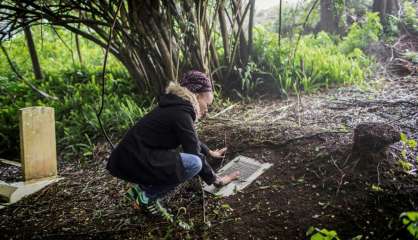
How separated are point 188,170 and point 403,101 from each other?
113 inches

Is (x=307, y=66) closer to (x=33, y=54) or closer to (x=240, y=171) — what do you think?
(x=240, y=171)

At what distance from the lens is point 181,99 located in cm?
280

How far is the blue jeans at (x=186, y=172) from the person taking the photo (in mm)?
2881

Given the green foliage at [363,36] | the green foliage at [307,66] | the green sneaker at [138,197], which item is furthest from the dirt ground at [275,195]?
the green foliage at [363,36]

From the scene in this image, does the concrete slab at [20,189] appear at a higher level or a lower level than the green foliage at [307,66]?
lower

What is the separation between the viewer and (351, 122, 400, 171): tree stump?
287cm

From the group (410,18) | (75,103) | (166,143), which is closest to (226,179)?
(166,143)

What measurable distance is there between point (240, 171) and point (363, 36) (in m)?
4.31

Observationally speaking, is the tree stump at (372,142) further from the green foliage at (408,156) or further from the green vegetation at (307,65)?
the green vegetation at (307,65)

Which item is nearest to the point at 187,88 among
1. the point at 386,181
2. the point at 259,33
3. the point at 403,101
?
the point at 386,181

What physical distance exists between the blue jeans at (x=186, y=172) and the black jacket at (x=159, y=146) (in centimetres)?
4

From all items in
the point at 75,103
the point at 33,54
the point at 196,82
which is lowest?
the point at 75,103

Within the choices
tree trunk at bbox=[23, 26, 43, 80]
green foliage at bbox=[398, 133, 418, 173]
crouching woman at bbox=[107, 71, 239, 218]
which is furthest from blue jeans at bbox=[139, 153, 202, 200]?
tree trunk at bbox=[23, 26, 43, 80]

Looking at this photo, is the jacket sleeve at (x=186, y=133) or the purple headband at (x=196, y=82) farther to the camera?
the purple headband at (x=196, y=82)
